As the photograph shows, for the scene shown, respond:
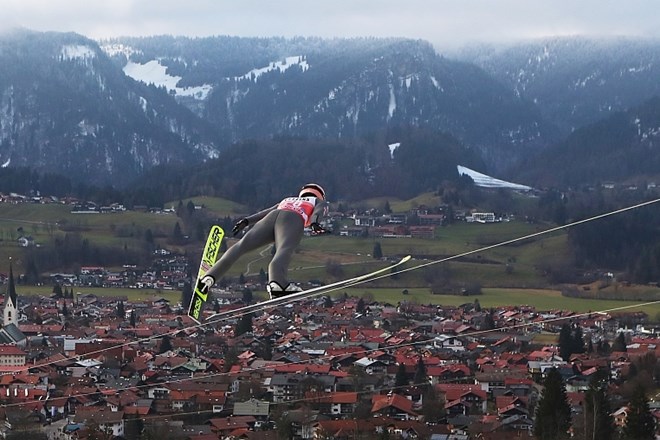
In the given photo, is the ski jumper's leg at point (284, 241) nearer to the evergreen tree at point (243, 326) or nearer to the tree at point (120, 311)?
the evergreen tree at point (243, 326)

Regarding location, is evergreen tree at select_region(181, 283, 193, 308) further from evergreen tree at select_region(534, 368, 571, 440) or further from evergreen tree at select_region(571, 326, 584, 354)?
evergreen tree at select_region(534, 368, 571, 440)

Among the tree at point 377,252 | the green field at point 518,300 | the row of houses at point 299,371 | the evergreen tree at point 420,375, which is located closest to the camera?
the row of houses at point 299,371

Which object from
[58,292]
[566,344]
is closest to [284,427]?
[566,344]

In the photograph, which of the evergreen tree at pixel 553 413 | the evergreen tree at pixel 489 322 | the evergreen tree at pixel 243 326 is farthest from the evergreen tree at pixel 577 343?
the evergreen tree at pixel 553 413

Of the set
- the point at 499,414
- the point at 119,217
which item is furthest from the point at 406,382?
the point at 119,217

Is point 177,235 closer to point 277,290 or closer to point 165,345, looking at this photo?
point 165,345

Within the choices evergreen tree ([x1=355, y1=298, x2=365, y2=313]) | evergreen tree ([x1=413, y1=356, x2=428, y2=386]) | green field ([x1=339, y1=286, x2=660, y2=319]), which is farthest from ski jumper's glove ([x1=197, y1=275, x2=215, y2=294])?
evergreen tree ([x1=355, y1=298, x2=365, y2=313])

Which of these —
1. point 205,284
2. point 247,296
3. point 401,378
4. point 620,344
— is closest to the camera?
point 205,284
